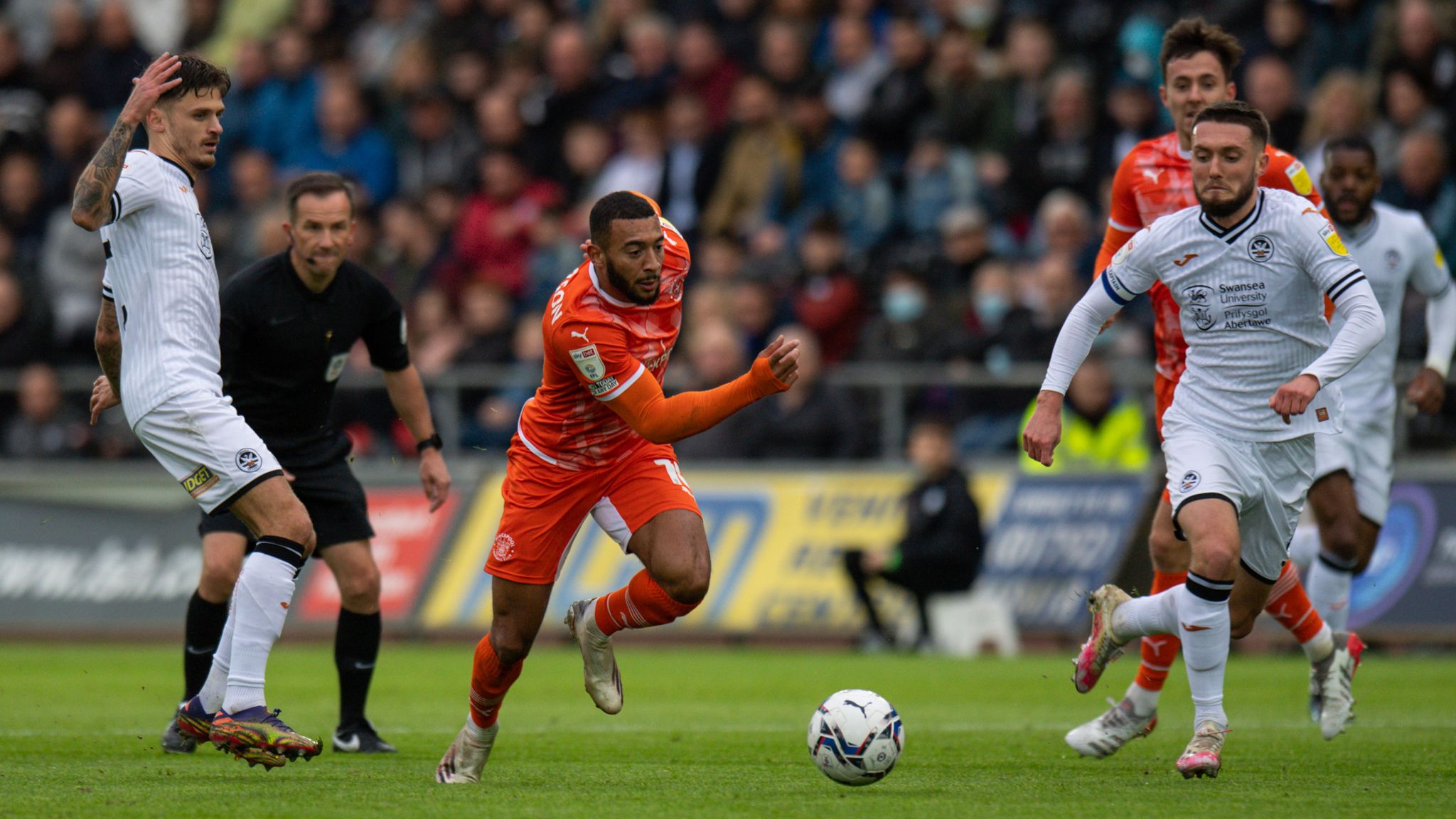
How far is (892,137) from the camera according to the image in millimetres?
17094

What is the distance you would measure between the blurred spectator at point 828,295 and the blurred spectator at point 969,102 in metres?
1.56

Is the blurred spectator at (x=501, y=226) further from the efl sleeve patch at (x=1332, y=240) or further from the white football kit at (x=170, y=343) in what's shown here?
the efl sleeve patch at (x=1332, y=240)

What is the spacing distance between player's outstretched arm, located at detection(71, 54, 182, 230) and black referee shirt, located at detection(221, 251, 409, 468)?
137 centimetres

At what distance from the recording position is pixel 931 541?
1407 centimetres

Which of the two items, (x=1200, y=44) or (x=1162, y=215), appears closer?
(x=1162, y=215)

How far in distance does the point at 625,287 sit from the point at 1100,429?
7931mm

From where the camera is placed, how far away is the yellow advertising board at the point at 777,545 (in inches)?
580

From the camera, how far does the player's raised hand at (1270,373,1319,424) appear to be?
21.9 feet

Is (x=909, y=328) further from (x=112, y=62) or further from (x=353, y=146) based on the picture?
(x=112, y=62)

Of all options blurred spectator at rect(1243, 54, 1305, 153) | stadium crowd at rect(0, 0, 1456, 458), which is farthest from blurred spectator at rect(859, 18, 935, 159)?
blurred spectator at rect(1243, 54, 1305, 153)

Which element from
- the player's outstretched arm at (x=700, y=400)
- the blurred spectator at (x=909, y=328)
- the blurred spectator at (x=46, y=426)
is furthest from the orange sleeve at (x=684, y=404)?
the blurred spectator at (x=46, y=426)

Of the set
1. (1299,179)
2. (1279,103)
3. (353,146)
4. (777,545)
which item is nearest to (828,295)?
(777,545)

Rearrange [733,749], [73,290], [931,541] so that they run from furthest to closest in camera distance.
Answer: [73,290] < [931,541] < [733,749]

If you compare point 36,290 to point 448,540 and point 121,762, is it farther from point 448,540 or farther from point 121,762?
point 121,762
